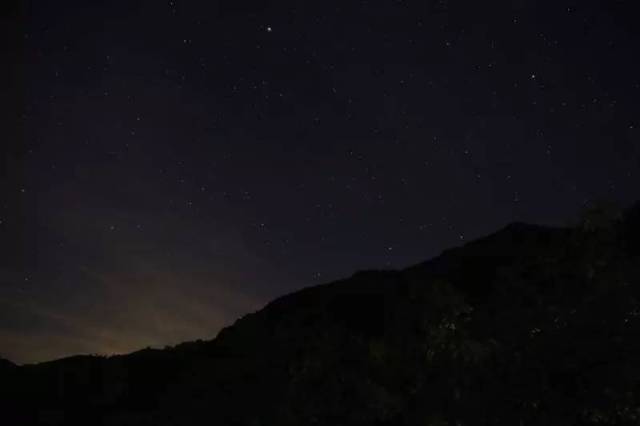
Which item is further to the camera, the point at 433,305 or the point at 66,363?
the point at 66,363

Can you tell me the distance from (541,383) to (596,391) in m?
0.66

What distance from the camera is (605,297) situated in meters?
7.46

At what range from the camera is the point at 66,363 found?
1246 inches

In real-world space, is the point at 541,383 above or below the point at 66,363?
below

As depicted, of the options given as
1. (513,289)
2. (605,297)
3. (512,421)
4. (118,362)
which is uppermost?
(118,362)

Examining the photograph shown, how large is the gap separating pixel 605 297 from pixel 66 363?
101 feet

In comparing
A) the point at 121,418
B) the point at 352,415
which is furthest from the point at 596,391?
the point at 121,418

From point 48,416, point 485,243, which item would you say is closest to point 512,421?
point 485,243

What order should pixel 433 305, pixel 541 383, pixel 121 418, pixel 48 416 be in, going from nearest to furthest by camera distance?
pixel 541 383
pixel 433 305
pixel 121 418
pixel 48 416

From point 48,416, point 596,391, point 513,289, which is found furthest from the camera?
point 48,416

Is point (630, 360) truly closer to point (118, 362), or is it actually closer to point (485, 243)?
point (485, 243)

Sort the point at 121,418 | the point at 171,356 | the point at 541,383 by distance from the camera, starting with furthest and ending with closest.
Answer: the point at 171,356, the point at 121,418, the point at 541,383

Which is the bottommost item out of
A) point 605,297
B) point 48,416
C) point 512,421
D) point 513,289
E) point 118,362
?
point 512,421

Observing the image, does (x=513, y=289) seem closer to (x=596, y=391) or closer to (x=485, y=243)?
(x=596, y=391)
